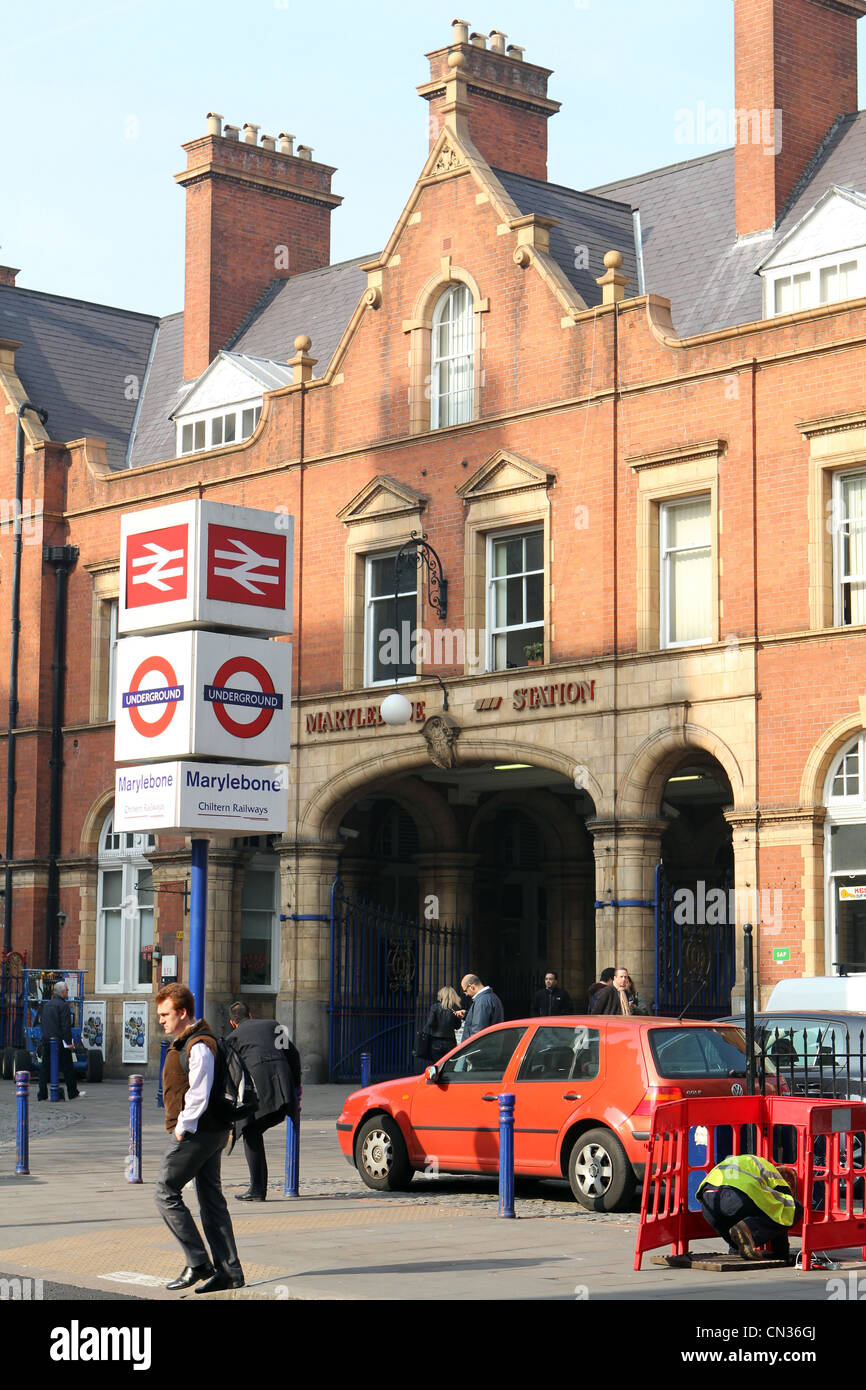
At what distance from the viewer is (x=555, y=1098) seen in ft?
53.8

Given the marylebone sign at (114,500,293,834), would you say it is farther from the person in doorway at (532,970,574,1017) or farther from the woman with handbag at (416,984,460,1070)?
the person in doorway at (532,970,574,1017)

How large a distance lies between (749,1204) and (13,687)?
2757 centimetres

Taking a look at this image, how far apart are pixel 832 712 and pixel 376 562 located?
9.20 meters

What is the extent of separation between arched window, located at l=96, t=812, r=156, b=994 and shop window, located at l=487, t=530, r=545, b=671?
29.8 ft

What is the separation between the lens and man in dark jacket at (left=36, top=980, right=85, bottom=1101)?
29.5 metres

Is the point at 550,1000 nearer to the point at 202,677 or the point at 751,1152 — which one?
the point at 202,677

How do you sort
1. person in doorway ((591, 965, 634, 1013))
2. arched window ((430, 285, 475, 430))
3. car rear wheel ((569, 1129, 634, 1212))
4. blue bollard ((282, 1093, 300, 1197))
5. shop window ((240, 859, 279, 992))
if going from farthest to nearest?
shop window ((240, 859, 279, 992)), arched window ((430, 285, 475, 430)), person in doorway ((591, 965, 634, 1013)), blue bollard ((282, 1093, 300, 1197)), car rear wheel ((569, 1129, 634, 1212))

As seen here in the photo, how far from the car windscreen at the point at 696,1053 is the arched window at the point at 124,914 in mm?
20568

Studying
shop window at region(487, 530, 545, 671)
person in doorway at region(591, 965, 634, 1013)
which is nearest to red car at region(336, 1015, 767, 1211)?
person in doorway at region(591, 965, 634, 1013)

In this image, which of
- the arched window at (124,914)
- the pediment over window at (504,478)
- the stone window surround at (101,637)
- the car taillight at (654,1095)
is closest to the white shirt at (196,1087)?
the car taillight at (654,1095)

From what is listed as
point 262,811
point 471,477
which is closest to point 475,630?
point 471,477

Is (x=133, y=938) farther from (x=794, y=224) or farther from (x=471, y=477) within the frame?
(x=794, y=224)

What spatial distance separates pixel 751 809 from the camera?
26141 mm

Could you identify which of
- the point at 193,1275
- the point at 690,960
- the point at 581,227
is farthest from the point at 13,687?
the point at 193,1275
